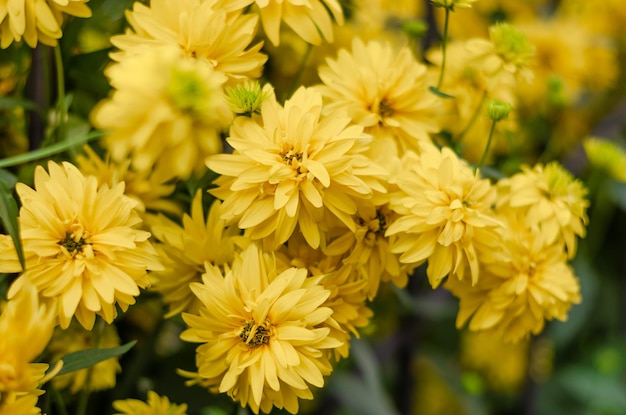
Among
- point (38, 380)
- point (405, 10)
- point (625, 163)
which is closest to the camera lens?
point (38, 380)

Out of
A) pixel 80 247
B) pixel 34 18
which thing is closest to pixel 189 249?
pixel 80 247

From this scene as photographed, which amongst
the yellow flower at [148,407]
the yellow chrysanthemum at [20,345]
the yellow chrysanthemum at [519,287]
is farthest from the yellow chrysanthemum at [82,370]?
the yellow chrysanthemum at [519,287]

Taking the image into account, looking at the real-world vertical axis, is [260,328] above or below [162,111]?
below

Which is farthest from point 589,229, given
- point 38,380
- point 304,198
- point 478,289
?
point 38,380

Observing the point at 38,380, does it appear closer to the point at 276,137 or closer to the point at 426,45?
the point at 276,137

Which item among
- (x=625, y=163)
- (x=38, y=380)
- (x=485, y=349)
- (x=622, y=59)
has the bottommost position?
(x=485, y=349)

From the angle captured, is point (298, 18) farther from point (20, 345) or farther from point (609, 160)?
point (609, 160)
